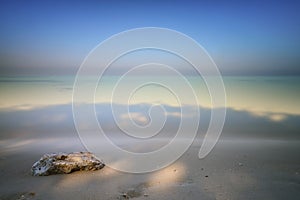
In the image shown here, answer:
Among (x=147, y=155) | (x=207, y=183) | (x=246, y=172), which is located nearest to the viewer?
(x=207, y=183)

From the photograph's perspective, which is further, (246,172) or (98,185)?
(246,172)

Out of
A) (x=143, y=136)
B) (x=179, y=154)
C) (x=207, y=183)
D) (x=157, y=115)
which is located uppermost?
(x=157, y=115)

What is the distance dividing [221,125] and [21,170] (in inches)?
315

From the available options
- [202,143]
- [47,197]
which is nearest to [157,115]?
[202,143]

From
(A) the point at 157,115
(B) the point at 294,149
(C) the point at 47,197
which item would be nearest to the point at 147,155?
(C) the point at 47,197

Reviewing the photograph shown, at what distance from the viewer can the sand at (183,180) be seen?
5.25 m

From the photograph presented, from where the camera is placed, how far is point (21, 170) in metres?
6.62

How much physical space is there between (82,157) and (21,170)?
4.85 ft

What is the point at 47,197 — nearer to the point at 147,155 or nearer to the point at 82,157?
the point at 82,157

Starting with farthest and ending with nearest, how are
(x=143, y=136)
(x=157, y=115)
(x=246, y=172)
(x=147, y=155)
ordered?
(x=157, y=115) → (x=143, y=136) → (x=147, y=155) → (x=246, y=172)

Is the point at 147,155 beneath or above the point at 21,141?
beneath

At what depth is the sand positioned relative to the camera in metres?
5.25

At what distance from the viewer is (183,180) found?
5.89 m

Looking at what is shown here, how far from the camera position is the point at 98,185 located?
5723 mm
